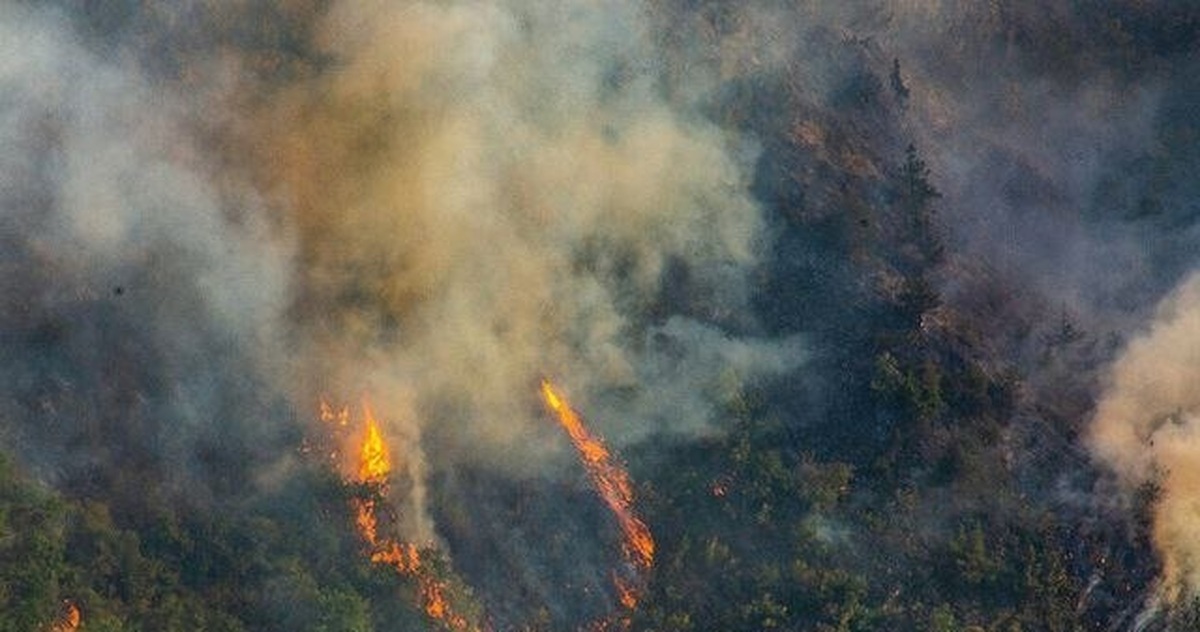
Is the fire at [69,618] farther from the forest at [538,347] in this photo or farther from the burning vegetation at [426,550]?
the burning vegetation at [426,550]

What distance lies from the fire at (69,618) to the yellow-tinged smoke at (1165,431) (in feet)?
96.4

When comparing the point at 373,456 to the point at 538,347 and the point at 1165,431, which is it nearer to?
the point at 538,347

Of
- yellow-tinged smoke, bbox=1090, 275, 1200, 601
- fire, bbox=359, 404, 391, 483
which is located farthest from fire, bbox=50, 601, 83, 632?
yellow-tinged smoke, bbox=1090, 275, 1200, 601

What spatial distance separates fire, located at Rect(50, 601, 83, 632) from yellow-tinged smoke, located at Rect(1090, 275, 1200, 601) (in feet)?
96.4

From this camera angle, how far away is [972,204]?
49.2m

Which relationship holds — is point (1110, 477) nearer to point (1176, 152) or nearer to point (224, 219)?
point (1176, 152)

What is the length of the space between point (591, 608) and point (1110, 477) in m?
16.0

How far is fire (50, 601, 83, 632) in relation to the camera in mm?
34062

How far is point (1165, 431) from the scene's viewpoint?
40.8 metres

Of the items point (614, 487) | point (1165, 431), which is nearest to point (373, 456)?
point (614, 487)

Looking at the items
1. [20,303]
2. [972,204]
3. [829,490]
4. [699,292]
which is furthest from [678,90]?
[20,303]

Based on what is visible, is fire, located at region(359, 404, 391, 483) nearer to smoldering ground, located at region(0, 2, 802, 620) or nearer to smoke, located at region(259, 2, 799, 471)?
smoldering ground, located at region(0, 2, 802, 620)

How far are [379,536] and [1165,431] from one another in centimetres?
2368

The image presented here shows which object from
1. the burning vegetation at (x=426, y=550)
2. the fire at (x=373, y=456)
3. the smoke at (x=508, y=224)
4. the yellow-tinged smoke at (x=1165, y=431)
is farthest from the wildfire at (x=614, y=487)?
the yellow-tinged smoke at (x=1165, y=431)
